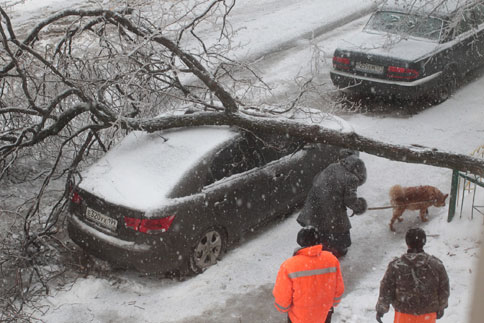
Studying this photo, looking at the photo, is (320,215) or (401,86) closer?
(320,215)

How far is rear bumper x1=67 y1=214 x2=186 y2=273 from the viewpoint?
5238 mm

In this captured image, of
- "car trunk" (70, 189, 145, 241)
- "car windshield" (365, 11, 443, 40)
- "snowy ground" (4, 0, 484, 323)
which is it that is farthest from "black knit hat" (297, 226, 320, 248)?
"car windshield" (365, 11, 443, 40)

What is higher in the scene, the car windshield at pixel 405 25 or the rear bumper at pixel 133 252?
the car windshield at pixel 405 25

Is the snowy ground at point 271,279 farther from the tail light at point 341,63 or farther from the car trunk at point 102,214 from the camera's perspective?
the tail light at point 341,63

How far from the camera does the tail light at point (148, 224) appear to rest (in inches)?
203

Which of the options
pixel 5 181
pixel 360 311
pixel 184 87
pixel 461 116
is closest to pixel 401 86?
pixel 461 116

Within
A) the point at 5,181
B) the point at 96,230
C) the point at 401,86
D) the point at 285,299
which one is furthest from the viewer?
the point at 401,86

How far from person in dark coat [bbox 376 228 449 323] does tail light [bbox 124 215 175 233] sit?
219 cm

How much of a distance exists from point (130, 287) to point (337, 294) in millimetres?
2447

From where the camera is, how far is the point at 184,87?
6.73 m

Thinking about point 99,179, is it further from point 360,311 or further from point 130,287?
point 360,311

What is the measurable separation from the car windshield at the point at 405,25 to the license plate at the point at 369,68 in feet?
2.24

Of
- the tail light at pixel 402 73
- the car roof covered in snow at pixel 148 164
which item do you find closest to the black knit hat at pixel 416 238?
the car roof covered in snow at pixel 148 164

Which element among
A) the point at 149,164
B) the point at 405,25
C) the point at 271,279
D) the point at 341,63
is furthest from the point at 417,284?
the point at 405,25
